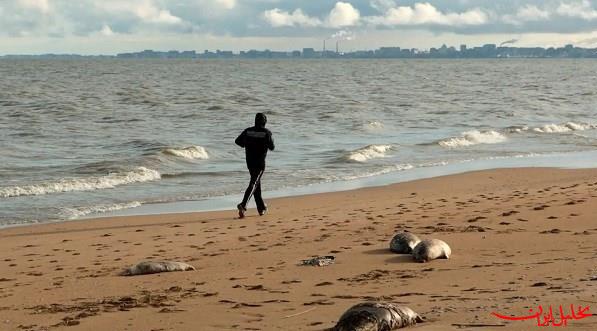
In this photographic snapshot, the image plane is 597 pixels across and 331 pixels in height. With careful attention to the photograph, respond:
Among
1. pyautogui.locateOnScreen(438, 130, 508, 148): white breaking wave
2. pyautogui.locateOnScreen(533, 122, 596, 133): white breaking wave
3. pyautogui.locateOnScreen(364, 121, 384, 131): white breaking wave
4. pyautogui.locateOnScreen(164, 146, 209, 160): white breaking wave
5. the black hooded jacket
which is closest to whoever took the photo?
the black hooded jacket

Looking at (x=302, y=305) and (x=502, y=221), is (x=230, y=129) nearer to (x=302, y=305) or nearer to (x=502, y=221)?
(x=502, y=221)

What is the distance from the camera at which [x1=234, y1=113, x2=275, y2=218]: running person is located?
13211 mm

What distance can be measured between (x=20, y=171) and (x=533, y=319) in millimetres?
16413

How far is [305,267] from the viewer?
8.49m

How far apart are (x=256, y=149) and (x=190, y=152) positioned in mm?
10522

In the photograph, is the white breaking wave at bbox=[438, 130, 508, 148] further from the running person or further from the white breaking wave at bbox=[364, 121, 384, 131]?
the running person

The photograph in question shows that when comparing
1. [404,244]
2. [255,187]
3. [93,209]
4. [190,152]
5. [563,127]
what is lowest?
[563,127]

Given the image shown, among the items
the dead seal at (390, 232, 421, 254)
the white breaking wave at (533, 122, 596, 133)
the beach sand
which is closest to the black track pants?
the beach sand

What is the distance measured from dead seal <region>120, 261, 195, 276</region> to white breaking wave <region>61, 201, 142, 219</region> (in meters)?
5.81

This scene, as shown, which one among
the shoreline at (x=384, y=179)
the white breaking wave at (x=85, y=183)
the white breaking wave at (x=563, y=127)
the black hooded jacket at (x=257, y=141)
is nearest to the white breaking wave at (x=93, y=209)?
the shoreline at (x=384, y=179)

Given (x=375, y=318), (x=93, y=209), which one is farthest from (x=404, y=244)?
(x=93, y=209)

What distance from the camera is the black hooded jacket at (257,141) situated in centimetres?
1316

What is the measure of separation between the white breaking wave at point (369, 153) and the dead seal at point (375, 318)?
1703cm

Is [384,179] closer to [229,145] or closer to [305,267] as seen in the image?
[229,145]
